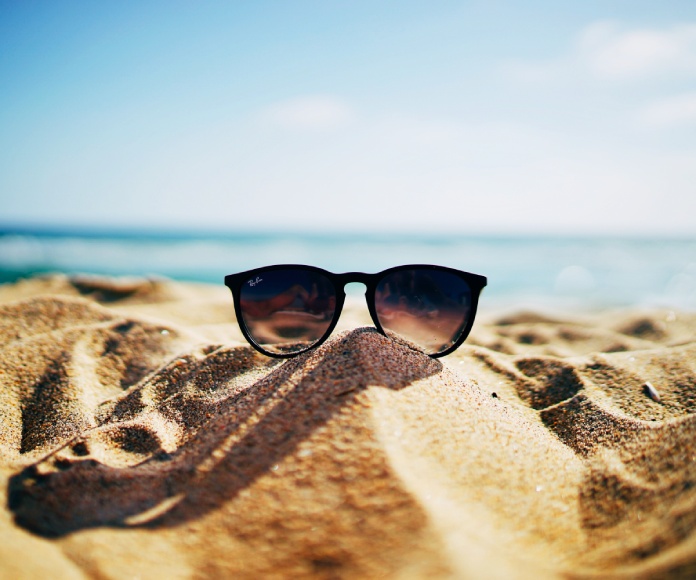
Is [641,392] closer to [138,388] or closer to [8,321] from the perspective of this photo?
[138,388]

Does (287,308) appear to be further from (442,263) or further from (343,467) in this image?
(442,263)

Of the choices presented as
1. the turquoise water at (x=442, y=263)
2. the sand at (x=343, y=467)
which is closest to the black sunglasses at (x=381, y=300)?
the sand at (x=343, y=467)

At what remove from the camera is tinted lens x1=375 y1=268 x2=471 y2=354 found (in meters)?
2.07

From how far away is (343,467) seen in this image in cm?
122

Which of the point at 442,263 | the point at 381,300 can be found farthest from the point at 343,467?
the point at 442,263

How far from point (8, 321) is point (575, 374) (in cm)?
361

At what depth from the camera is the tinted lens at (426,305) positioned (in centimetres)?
207


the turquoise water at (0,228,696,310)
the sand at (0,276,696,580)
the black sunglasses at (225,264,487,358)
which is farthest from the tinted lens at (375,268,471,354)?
the turquoise water at (0,228,696,310)

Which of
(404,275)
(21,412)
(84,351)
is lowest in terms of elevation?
(21,412)

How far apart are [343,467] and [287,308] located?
1050 mm

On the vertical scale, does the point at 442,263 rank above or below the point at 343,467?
above

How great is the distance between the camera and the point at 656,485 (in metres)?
1.24

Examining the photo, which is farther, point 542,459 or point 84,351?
point 84,351

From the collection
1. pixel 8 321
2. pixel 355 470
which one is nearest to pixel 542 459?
pixel 355 470
